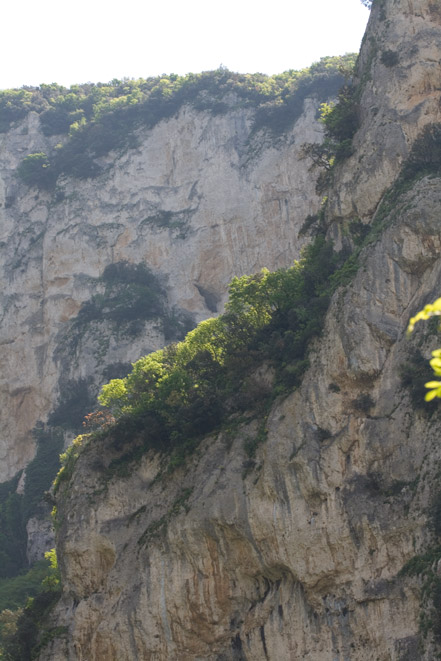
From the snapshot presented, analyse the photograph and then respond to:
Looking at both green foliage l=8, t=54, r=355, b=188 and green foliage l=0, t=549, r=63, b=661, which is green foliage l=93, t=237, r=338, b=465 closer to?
green foliage l=0, t=549, r=63, b=661

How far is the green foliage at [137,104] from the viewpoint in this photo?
232ft

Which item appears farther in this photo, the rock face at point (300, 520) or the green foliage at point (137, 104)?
the green foliage at point (137, 104)

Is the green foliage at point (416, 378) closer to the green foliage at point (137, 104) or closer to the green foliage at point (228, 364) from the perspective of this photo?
the green foliage at point (228, 364)

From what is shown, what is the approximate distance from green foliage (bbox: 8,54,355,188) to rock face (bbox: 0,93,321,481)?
1.12 meters

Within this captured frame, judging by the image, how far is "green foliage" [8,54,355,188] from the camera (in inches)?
2783

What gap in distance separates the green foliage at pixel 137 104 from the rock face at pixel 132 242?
44.1 inches

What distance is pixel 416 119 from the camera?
139 feet

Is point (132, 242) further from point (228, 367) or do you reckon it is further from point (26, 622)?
point (26, 622)

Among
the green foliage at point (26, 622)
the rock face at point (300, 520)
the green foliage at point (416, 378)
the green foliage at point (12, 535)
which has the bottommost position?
the green foliage at point (12, 535)

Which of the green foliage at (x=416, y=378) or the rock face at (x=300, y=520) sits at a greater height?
the green foliage at (x=416, y=378)

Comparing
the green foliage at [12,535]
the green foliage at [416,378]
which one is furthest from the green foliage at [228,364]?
the green foliage at [12,535]

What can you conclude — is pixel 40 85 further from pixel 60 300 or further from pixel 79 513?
pixel 79 513

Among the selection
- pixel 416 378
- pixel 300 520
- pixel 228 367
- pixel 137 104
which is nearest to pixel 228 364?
pixel 228 367

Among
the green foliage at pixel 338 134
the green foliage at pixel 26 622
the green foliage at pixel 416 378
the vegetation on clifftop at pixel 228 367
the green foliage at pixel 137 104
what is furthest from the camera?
the green foliage at pixel 137 104
